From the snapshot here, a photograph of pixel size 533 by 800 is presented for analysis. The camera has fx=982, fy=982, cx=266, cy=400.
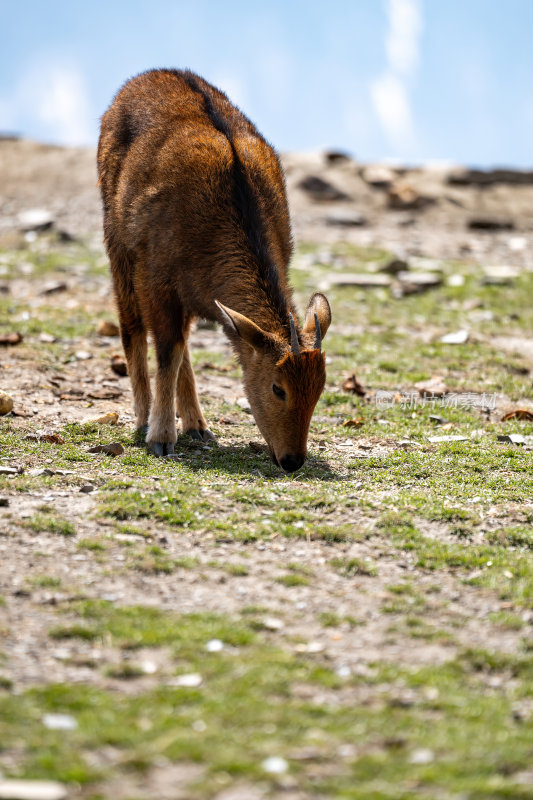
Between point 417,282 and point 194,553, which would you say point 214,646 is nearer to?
point 194,553

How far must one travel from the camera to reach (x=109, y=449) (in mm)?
7793

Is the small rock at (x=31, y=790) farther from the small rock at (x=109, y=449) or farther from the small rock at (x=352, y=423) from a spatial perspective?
the small rock at (x=352, y=423)

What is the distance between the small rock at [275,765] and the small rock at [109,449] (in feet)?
13.8

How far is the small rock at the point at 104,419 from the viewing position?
8656 mm

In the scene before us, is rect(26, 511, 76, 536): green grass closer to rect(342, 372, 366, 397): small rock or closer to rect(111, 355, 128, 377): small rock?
rect(111, 355, 128, 377): small rock

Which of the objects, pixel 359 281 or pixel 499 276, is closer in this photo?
pixel 359 281

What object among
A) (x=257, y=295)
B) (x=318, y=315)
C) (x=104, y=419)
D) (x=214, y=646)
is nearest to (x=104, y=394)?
(x=104, y=419)

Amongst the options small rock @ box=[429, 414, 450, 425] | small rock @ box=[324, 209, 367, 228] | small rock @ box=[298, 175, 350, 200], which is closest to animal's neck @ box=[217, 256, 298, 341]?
small rock @ box=[429, 414, 450, 425]

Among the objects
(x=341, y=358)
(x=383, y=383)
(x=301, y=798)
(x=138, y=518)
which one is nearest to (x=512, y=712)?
(x=301, y=798)

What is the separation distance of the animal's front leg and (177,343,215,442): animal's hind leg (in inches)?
17.9

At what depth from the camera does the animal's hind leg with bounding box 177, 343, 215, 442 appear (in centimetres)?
860

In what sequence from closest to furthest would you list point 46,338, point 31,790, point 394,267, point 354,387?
point 31,790, point 354,387, point 46,338, point 394,267

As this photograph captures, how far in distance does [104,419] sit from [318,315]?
7.26 ft

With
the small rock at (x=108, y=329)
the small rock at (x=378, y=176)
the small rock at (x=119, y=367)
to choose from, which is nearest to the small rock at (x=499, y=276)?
the small rock at (x=108, y=329)
